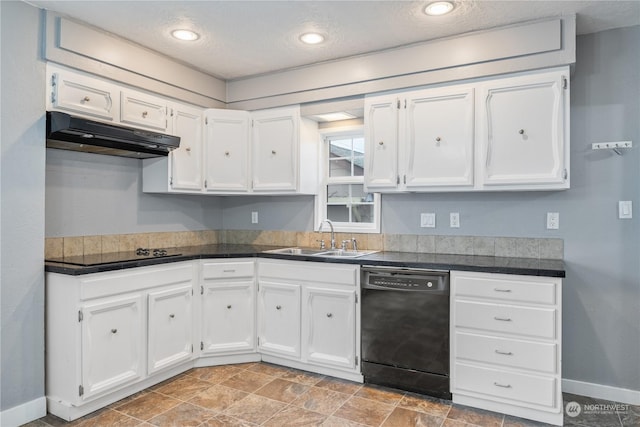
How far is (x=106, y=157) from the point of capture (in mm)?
3121

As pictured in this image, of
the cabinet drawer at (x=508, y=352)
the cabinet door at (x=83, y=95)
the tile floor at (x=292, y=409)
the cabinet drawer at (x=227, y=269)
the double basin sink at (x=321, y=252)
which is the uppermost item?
the cabinet door at (x=83, y=95)

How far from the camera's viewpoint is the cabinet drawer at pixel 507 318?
2330 millimetres

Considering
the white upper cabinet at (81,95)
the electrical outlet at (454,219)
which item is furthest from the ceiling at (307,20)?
the electrical outlet at (454,219)

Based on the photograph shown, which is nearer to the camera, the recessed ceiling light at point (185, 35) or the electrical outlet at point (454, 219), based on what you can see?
the recessed ceiling light at point (185, 35)

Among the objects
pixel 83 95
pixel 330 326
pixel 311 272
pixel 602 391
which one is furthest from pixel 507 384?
pixel 83 95

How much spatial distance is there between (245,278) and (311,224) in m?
0.85

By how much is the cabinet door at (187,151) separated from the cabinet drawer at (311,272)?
0.93 metres

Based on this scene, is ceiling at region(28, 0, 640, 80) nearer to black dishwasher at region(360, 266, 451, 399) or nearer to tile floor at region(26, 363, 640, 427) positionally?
black dishwasher at region(360, 266, 451, 399)

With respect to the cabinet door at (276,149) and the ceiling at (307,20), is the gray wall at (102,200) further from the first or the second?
the ceiling at (307,20)

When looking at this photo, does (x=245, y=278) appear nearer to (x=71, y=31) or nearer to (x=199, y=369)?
(x=199, y=369)

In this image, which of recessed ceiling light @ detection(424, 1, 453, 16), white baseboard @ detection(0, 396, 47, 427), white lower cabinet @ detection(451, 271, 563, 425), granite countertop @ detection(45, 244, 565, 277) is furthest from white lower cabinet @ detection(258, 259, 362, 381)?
recessed ceiling light @ detection(424, 1, 453, 16)

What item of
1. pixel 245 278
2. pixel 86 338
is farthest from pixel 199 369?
pixel 86 338

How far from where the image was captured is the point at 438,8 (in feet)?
8.07

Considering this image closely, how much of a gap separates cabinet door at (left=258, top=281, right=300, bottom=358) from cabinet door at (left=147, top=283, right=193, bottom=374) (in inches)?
21.7
